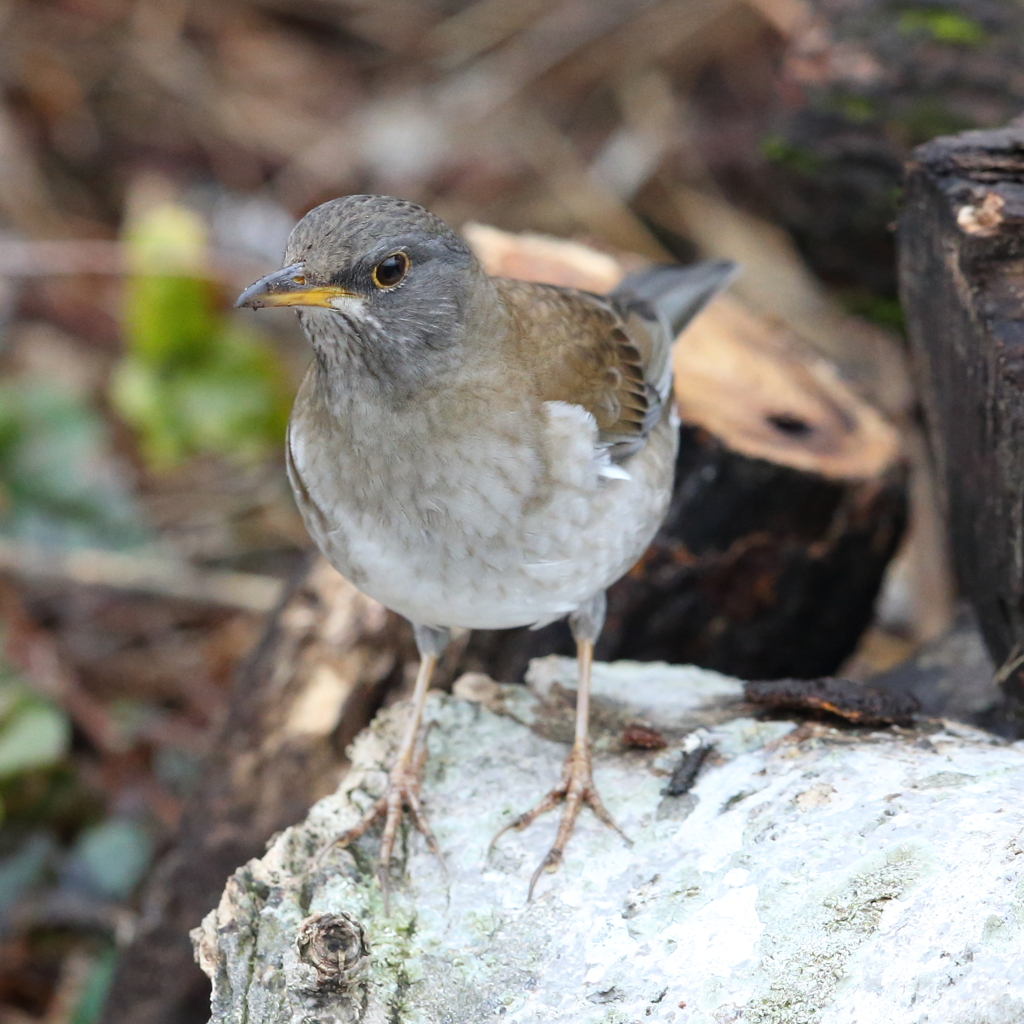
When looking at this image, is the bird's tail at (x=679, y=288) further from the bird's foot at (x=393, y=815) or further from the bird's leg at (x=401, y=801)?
the bird's foot at (x=393, y=815)

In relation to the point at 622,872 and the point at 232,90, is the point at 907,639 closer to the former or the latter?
the point at 622,872

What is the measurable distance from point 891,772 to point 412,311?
1.42 metres

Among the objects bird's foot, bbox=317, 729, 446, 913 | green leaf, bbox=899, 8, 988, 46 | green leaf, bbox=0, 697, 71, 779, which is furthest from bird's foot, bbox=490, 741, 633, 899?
green leaf, bbox=899, 8, 988, 46

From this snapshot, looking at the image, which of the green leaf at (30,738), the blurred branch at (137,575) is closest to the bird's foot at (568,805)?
the green leaf at (30,738)

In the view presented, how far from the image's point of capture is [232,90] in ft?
24.3

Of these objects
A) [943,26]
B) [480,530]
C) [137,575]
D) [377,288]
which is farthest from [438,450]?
[943,26]

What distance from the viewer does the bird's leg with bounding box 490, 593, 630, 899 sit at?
8.78 ft

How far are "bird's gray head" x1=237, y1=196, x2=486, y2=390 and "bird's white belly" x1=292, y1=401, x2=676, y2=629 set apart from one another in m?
0.24

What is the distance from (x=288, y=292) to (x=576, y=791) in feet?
4.24

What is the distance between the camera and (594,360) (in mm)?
3189

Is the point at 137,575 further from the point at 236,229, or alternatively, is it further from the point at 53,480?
the point at 236,229

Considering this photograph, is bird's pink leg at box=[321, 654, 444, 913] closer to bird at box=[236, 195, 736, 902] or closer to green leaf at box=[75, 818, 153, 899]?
bird at box=[236, 195, 736, 902]

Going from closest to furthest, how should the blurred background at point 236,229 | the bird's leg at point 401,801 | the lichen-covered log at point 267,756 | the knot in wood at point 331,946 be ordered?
1. the knot in wood at point 331,946
2. the bird's leg at point 401,801
3. the lichen-covered log at point 267,756
4. the blurred background at point 236,229

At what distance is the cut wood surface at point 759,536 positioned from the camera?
12.5ft
